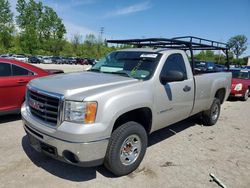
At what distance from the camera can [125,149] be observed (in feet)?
11.6

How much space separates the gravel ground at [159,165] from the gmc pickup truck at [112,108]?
0.34m

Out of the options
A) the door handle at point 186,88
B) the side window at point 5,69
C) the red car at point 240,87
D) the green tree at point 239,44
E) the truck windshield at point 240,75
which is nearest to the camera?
the door handle at point 186,88

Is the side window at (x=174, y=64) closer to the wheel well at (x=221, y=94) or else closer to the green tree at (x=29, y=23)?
the wheel well at (x=221, y=94)

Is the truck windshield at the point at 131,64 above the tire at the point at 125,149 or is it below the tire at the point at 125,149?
above

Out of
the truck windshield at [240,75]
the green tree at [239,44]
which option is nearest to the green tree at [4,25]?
the truck windshield at [240,75]

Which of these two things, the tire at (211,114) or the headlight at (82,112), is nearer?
the headlight at (82,112)

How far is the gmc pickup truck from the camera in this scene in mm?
2945

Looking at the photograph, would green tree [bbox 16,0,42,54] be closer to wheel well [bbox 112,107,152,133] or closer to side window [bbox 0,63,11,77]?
side window [bbox 0,63,11,77]

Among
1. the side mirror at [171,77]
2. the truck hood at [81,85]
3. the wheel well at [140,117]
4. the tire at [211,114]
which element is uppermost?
the side mirror at [171,77]

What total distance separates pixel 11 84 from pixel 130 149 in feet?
11.6

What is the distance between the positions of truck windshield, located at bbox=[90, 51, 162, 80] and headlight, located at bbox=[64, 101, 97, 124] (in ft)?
4.10

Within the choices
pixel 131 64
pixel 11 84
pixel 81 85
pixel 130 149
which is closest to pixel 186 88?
pixel 131 64

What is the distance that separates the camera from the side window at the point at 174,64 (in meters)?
4.21

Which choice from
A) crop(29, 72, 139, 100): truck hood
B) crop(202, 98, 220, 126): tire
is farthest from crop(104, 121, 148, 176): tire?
crop(202, 98, 220, 126): tire
